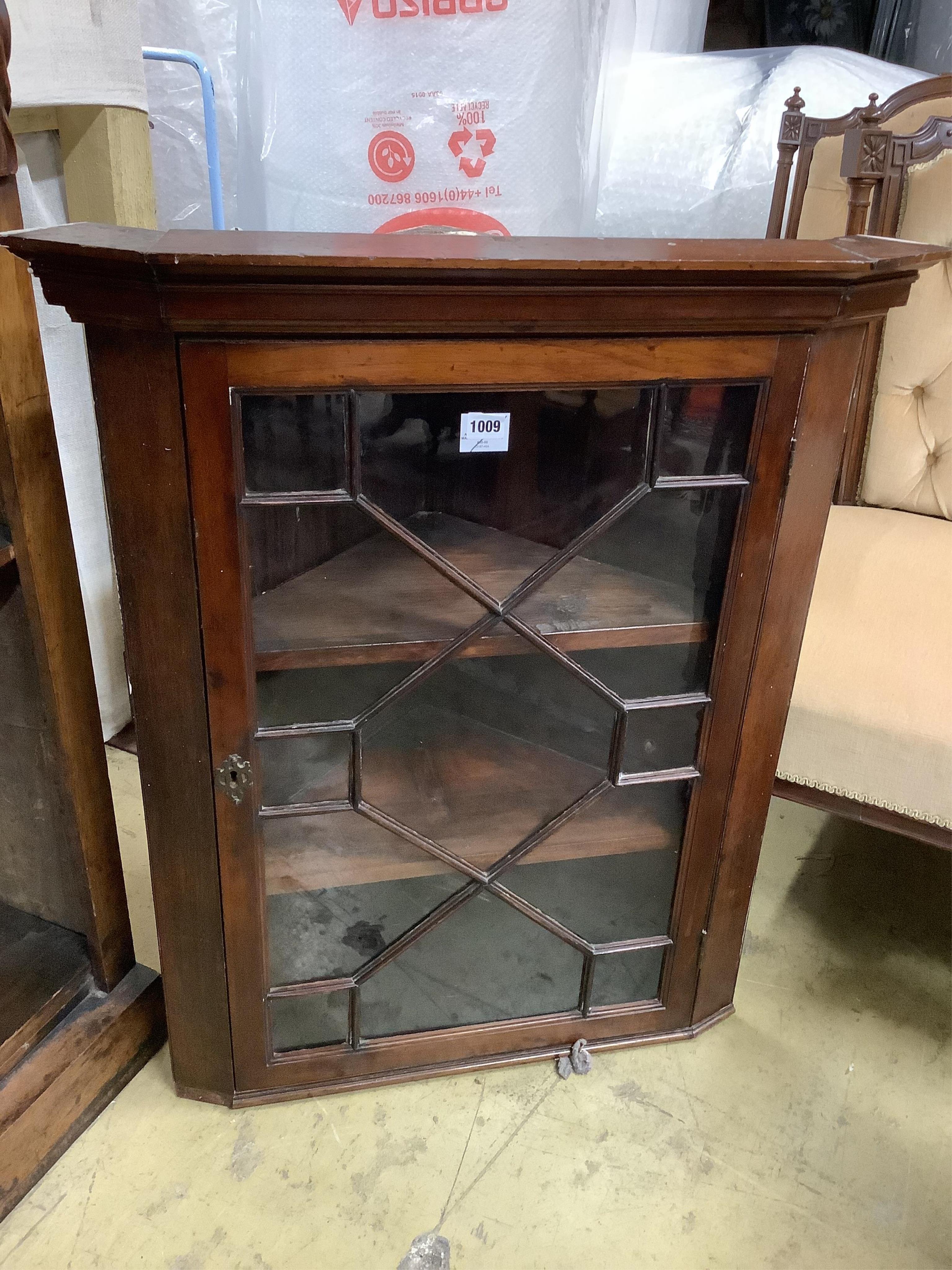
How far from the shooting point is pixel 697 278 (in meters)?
0.65

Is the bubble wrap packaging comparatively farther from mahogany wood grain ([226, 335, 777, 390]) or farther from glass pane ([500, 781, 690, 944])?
glass pane ([500, 781, 690, 944])

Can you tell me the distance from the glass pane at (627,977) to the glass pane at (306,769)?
36cm

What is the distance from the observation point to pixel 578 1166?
36.6 inches

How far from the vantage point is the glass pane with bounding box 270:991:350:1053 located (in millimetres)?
930

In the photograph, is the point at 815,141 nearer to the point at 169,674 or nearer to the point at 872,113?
the point at 872,113

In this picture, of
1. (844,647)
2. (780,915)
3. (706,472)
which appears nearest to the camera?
(706,472)

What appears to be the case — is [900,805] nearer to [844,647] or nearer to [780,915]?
[844,647]

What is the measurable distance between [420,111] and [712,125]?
412 mm

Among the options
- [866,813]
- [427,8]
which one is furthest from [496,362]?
[427,8]

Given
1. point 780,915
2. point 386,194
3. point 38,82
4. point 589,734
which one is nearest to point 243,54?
point 386,194

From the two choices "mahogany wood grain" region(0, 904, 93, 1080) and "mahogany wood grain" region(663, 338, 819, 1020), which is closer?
"mahogany wood grain" region(663, 338, 819, 1020)

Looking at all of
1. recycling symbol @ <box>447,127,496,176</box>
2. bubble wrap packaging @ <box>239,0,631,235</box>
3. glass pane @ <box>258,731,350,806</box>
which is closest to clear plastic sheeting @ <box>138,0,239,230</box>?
bubble wrap packaging @ <box>239,0,631,235</box>

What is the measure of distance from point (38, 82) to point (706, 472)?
0.80 meters

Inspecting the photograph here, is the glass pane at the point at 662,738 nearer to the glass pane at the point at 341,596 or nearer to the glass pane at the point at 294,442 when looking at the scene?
the glass pane at the point at 341,596
